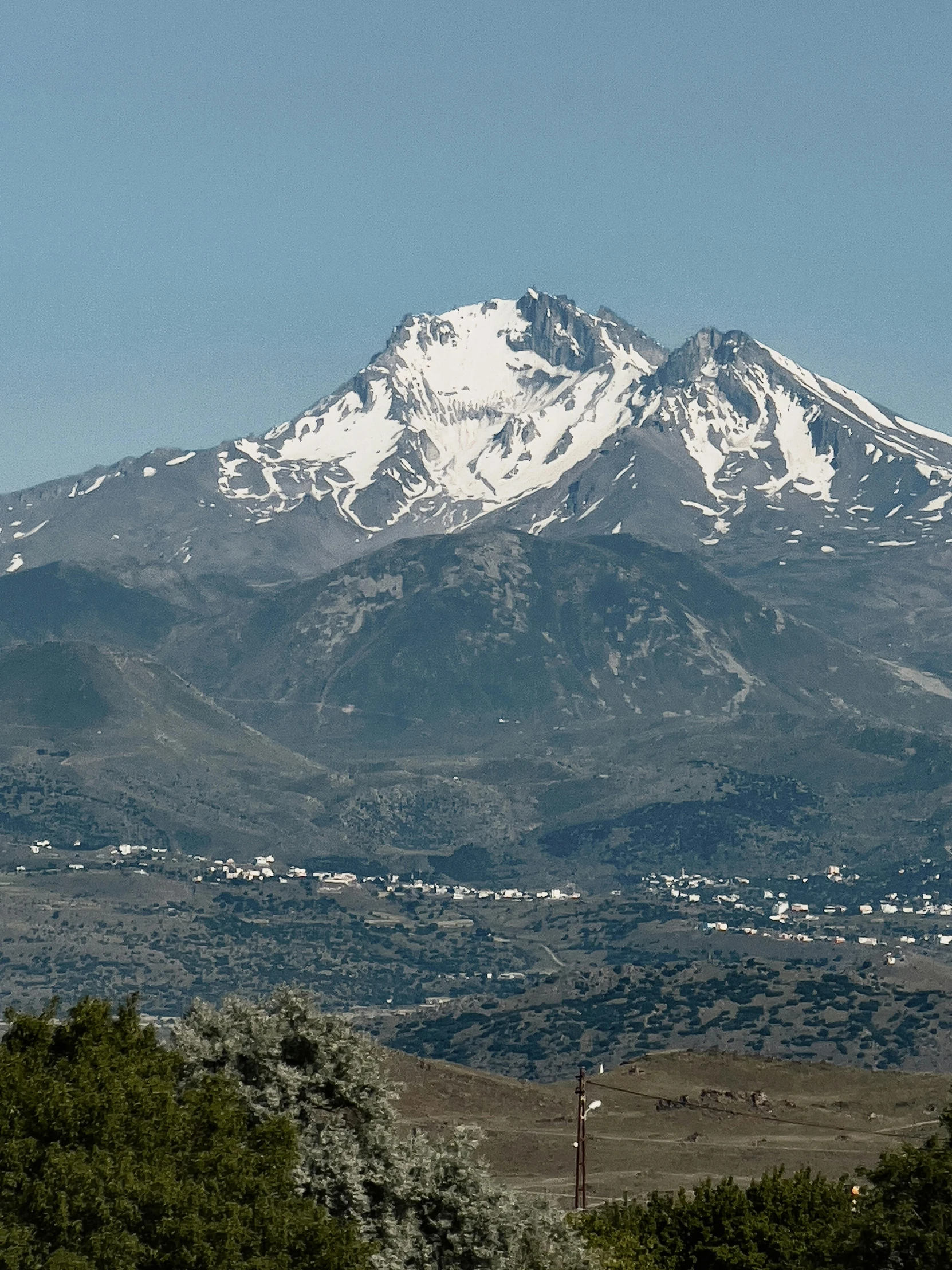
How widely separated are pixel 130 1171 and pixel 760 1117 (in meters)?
99.1

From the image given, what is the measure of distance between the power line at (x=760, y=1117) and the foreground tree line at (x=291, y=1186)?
60539 millimetres

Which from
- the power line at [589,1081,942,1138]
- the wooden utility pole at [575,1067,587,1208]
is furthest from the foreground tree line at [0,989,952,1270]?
the power line at [589,1081,942,1138]

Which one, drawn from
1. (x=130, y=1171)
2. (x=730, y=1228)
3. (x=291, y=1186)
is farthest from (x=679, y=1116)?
(x=130, y=1171)

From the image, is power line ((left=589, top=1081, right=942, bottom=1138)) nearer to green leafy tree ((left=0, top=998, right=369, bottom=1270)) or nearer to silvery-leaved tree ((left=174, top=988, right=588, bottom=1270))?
silvery-leaved tree ((left=174, top=988, right=588, bottom=1270))

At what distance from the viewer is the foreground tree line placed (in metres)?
61.3

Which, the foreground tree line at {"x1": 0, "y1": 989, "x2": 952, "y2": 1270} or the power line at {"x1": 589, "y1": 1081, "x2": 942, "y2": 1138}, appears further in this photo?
the power line at {"x1": 589, "y1": 1081, "x2": 942, "y2": 1138}

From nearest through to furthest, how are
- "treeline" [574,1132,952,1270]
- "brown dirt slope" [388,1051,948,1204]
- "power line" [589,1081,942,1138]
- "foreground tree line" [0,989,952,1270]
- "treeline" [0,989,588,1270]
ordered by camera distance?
"treeline" [0,989,588,1270] → "foreground tree line" [0,989,952,1270] → "treeline" [574,1132,952,1270] → "brown dirt slope" [388,1051,948,1204] → "power line" [589,1081,942,1138]

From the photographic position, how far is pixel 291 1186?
223ft

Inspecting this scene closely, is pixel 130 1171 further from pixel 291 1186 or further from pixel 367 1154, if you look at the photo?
pixel 367 1154

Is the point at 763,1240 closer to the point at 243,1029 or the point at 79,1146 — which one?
the point at 243,1029

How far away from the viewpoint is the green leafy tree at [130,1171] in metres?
60.7

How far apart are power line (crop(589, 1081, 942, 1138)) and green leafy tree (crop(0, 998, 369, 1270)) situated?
8577 centimetres

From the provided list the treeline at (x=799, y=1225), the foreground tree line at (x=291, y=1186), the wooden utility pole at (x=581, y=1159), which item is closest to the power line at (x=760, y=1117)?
the wooden utility pole at (x=581, y=1159)

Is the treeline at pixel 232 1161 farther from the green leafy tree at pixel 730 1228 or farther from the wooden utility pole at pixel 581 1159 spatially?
the wooden utility pole at pixel 581 1159
